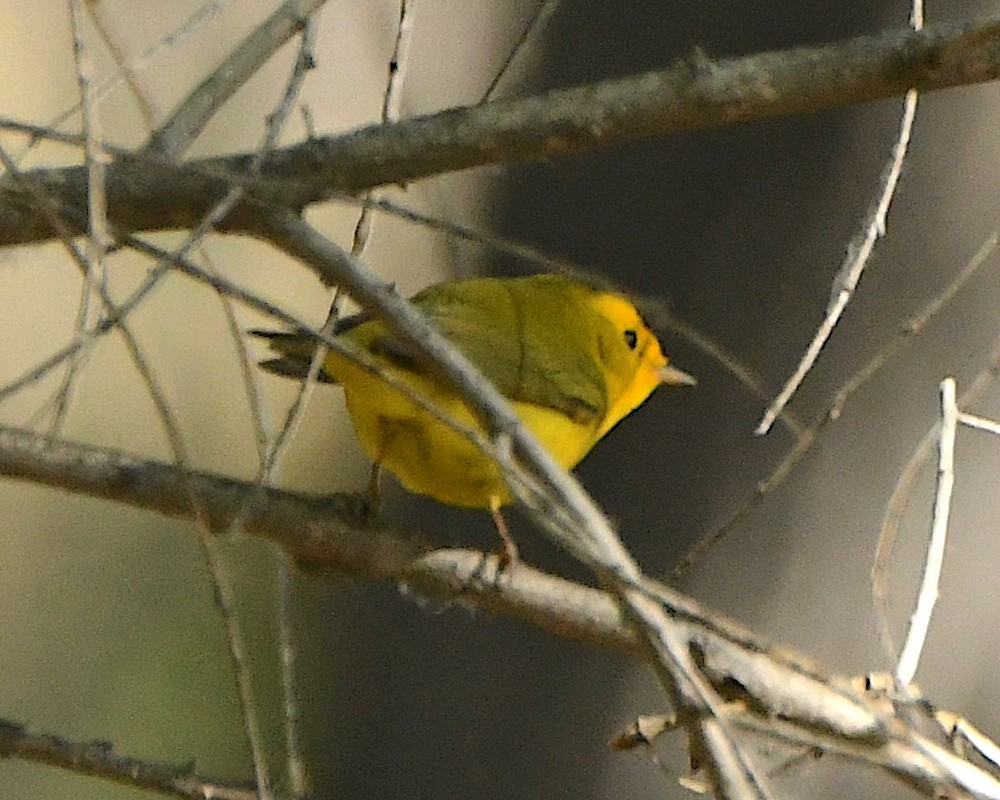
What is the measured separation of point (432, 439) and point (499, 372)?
114 mm

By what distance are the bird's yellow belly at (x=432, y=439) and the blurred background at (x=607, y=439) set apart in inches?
11.9

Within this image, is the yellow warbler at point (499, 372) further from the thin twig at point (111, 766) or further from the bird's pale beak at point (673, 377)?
the thin twig at point (111, 766)

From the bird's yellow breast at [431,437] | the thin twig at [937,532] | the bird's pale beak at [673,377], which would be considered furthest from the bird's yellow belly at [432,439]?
the thin twig at [937,532]

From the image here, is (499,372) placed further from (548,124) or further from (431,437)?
(548,124)

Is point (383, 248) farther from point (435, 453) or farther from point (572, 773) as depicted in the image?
point (572, 773)

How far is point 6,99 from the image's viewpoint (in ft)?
4.57

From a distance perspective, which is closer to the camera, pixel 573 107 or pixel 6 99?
pixel 573 107

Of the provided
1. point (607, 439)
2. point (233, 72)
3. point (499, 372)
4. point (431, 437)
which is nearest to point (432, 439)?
point (431, 437)

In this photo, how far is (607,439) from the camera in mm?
1625

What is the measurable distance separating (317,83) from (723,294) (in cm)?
66

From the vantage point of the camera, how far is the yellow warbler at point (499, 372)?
104 cm

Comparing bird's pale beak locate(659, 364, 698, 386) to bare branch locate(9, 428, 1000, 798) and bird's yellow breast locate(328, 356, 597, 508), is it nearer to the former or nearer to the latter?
bird's yellow breast locate(328, 356, 597, 508)

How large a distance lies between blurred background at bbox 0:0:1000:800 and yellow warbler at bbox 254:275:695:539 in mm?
225

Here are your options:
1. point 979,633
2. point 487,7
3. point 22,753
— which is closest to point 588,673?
point 979,633
